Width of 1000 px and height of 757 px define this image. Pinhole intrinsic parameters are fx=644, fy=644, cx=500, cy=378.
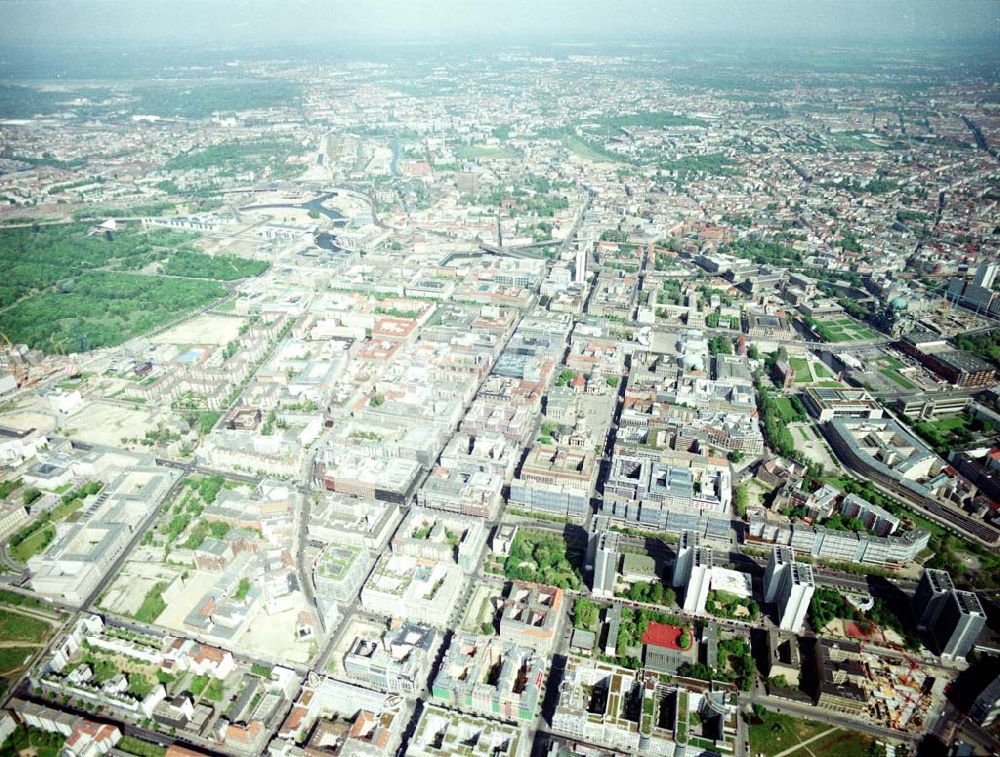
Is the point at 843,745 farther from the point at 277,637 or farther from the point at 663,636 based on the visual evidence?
the point at 277,637

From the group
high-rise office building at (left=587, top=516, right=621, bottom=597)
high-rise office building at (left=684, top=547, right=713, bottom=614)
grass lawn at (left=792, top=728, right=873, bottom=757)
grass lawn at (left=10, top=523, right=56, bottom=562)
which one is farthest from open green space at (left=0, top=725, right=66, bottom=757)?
grass lawn at (left=792, top=728, right=873, bottom=757)

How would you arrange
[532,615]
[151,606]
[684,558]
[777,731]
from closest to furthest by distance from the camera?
[777,731]
[532,615]
[151,606]
[684,558]

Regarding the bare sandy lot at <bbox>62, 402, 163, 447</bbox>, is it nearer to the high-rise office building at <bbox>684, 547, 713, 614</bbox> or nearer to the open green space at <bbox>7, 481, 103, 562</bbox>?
the open green space at <bbox>7, 481, 103, 562</bbox>

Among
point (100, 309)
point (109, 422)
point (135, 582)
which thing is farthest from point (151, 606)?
point (100, 309)

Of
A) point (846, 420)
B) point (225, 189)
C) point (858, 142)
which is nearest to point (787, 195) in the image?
point (858, 142)

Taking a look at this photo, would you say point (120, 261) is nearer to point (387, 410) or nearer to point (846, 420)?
point (387, 410)
